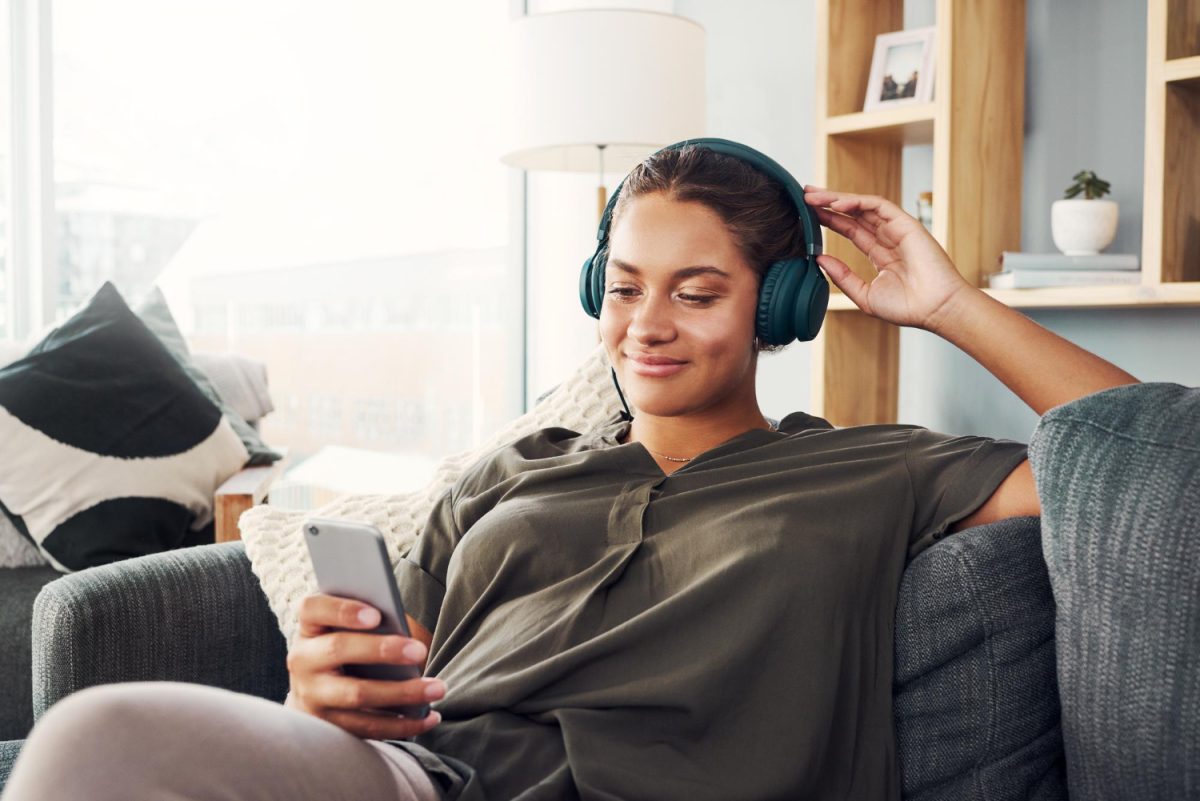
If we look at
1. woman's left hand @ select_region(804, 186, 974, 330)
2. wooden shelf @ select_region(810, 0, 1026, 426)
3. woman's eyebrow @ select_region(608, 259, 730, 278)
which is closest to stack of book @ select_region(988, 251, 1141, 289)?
wooden shelf @ select_region(810, 0, 1026, 426)

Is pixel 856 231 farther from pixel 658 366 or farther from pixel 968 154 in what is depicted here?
pixel 968 154

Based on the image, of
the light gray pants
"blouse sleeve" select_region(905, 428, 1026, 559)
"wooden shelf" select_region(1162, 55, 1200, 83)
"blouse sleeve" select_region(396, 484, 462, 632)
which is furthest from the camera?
"wooden shelf" select_region(1162, 55, 1200, 83)

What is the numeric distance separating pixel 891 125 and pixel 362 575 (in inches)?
68.0

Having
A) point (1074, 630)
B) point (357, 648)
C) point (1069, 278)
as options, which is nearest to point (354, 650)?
point (357, 648)

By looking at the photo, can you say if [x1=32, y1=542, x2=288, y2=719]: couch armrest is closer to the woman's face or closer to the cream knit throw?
the cream knit throw

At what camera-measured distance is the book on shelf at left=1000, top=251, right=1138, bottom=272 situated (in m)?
1.96

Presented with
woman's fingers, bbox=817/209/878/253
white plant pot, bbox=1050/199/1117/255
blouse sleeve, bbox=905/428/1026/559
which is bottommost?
blouse sleeve, bbox=905/428/1026/559

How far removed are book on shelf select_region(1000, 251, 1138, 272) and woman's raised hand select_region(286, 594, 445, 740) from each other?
1.49m

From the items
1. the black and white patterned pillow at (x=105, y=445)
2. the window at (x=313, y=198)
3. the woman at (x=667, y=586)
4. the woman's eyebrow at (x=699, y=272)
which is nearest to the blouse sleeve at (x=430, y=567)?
the woman at (x=667, y=586)

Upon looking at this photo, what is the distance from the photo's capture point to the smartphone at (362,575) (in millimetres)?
851

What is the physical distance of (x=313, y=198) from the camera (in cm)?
363

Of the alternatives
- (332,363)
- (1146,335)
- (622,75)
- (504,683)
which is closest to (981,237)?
(1146,335)

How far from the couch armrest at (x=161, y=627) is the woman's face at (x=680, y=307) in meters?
0.58

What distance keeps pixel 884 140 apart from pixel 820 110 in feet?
0.59
